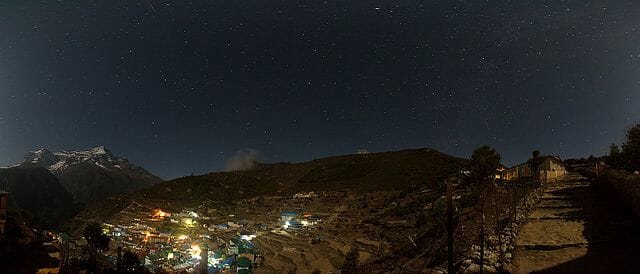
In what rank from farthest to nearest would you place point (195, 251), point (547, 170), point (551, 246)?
1. point (547, 170)
2. point (195, 251)
3. point (551, 246)

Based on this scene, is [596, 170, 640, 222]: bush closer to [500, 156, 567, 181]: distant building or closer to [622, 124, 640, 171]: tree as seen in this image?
[622, 124, 640, 171]: tree

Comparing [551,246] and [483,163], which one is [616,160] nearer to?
[483,163]

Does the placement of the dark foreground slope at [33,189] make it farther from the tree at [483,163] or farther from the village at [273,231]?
the tree at [483,163]

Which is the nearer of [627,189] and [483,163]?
[627,189]

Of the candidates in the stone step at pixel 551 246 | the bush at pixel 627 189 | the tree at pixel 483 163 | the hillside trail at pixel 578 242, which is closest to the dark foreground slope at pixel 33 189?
the tree at pixel 483 163

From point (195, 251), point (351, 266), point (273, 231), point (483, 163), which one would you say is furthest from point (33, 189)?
point (351, 266)
